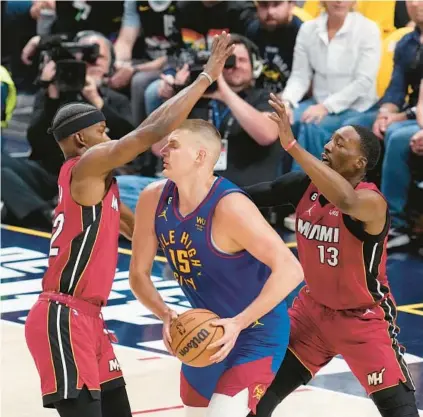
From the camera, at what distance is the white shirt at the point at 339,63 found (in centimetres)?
1159

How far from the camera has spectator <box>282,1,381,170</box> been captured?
11547 millimetres

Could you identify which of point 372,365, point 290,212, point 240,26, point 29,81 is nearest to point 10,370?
point 372,365

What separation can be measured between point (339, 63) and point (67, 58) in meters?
2.85

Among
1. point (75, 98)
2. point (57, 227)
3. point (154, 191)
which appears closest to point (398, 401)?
point (154, 191)

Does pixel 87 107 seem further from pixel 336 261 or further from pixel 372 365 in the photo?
pixel 372 365

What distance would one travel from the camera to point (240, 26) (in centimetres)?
1273

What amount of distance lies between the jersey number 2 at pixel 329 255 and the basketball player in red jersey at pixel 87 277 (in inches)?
44.0

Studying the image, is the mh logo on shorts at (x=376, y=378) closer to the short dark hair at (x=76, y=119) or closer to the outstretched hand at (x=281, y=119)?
the outstretched hand at (x=281, y=119)

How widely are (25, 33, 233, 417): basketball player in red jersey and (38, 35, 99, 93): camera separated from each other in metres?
6.26

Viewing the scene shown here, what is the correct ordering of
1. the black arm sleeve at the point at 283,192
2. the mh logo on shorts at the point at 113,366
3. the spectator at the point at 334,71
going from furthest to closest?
1. the spectator at the point at 334,71
2. the black arm sleeve at the point at 283,192
3. the mh logo on shorts at the point at 113,366

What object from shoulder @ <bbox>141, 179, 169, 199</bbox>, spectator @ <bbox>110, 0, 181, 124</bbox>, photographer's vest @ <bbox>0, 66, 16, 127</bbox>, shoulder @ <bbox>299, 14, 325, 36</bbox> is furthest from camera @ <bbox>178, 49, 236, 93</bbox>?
shoulder @ <bbox>141, 179, 169, 199</bbox>

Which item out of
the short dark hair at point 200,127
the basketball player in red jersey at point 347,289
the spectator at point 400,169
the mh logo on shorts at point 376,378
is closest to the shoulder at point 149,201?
the short dark hair at point 200,127

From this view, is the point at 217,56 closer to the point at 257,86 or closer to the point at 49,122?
the point at 257,86

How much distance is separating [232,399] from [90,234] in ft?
3.50
